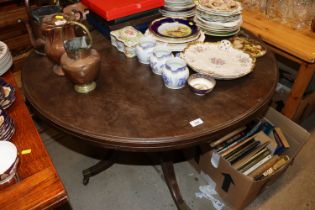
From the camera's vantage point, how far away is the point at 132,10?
1.24m

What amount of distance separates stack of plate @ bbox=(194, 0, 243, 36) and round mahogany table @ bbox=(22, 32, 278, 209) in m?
0.26

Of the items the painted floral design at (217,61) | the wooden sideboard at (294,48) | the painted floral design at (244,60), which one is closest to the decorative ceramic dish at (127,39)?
the painted floral design at (217,61)

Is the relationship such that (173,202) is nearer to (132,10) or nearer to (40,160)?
(40,160)

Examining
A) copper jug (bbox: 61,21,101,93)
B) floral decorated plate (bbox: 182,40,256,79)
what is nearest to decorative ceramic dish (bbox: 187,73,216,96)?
floral decorated plate (bbox: 182,40,256,79)

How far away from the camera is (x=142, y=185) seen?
4.96 ft

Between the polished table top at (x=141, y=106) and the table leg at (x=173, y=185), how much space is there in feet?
1.82

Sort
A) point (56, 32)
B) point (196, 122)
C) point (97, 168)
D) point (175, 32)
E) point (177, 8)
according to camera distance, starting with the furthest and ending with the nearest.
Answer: point (97, 168) < point (177, 8) < point (175, 32) < point (56, 32) < point (196, 122)

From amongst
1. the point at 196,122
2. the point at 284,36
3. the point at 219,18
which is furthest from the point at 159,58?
the point at 284,36

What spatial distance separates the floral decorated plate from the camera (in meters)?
1.04

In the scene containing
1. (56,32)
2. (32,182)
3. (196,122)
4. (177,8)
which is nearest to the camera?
(32,182)

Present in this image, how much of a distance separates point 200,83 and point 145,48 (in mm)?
266

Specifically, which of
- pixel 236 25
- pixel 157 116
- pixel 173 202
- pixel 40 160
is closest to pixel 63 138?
pixel 173 202

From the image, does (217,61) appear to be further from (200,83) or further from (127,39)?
(127,39)

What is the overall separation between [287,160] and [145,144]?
868 millimetres
